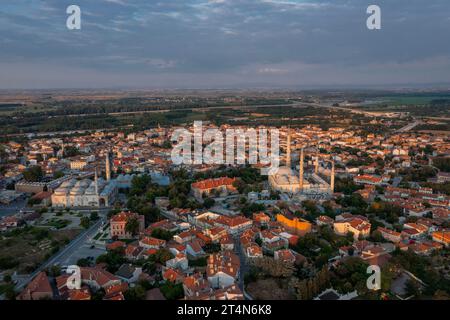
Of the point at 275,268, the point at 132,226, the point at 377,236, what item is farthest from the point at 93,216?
the point at 377,236

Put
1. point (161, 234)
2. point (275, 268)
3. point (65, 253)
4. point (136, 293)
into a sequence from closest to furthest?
point (136, 293), point (275, 268), point (65, 253), point (161, 234)

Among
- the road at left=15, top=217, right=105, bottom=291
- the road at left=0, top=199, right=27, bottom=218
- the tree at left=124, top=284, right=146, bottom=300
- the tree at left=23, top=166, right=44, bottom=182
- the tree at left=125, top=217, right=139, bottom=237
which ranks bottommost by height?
the road at left=15, top=217, right=105, bottom=291

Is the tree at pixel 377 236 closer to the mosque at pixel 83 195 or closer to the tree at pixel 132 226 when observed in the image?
the tree at pixel 132 226

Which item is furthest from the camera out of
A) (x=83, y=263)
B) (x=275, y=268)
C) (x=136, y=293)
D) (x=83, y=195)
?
(x=83, y=195)

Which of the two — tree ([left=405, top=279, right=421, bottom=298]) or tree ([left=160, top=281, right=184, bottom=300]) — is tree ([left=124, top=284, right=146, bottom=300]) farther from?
tree ([left=405, top=279, right=421, bottom=298])

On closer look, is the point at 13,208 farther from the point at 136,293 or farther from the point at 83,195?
the point at 136,293

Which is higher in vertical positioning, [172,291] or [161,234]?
[161,234]

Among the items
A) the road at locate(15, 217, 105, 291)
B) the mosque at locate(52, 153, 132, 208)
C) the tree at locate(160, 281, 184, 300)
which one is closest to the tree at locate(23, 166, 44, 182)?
the mosque at locate(52, 153, 132, 208)

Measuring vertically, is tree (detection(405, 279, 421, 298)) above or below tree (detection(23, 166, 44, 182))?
below
